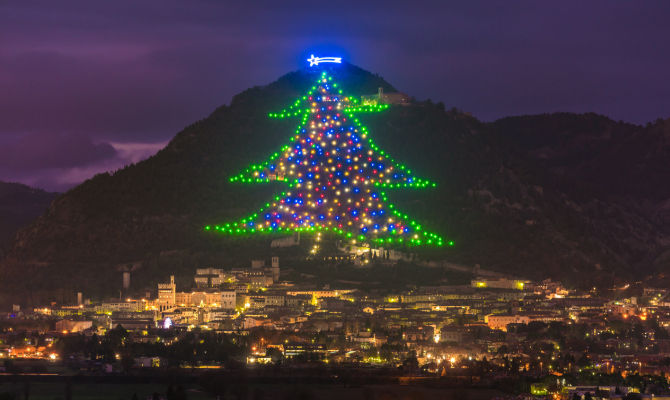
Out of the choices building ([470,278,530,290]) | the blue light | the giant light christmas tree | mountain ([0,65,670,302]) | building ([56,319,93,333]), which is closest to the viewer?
building ([56,319,93,333])

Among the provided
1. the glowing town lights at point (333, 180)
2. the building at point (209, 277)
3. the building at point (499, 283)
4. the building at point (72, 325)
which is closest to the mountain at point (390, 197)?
the glowing town lights at point (333, 180)

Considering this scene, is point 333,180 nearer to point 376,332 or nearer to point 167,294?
point 167,294

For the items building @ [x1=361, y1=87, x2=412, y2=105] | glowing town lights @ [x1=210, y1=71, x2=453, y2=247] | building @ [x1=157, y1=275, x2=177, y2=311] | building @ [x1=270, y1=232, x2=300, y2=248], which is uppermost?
building @ [x1=361, y1=87, x2=412, y2=105]

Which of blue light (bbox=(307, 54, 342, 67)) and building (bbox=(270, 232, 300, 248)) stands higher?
blue light (bbox=(307, 54, 342, 67))

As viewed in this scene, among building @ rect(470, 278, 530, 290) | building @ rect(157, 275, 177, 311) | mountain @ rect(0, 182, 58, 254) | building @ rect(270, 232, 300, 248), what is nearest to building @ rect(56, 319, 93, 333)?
building @ rect(157, 275, 177, 311)

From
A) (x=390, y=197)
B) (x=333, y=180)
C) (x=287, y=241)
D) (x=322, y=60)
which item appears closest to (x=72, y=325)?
(x=287, y=241)

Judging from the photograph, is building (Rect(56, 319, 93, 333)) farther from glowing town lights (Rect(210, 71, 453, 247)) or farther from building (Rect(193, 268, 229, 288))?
glowing town lights (Rect(210, 71, 453, 247))

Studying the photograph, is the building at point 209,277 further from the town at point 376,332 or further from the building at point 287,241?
the building at point 287,241
